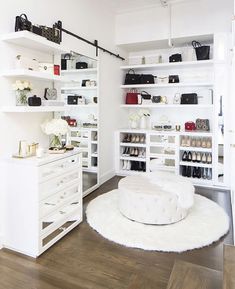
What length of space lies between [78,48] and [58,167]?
1834 millimetres

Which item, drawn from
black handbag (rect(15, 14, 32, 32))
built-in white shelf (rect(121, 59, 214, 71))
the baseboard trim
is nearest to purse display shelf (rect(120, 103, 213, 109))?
built-in white shelf (rect(121, 59, 214, 71))

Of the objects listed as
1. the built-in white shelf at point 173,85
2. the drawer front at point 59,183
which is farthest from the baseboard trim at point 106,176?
the built-in white shelf at point 173,85

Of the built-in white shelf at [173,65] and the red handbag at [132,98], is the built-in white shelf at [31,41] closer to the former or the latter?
the built-in white shelf at [173,65]

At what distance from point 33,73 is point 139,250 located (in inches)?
75.5

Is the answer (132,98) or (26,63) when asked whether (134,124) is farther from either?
(26,63)

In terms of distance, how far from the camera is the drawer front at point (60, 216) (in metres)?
2.30

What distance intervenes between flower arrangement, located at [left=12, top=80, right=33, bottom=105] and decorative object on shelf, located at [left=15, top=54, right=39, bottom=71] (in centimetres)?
14

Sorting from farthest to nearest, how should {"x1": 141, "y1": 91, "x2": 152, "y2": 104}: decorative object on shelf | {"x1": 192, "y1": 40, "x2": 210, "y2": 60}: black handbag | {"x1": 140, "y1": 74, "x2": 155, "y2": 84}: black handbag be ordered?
1. {"x1": 141, "y1": 91, "x2": 152, "y2": 104}: decorative object on shelf
2. {"x1": 140, "y1": 74, "x2": 155, "y2": 84}: black handbag
3. {"x1": 192, "y1": 40, "x2": 210, "y2": 60}: black handbag

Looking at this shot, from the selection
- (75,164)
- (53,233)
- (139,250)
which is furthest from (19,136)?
(139,250)

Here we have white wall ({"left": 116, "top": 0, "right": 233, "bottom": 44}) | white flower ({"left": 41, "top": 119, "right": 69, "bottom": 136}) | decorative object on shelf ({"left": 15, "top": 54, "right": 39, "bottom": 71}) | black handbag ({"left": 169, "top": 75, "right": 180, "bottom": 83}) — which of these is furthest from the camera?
black handbag ({"left": 169, "top": 75, "right": 180, "bottom": 83})

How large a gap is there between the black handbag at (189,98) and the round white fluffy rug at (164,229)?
1.95m

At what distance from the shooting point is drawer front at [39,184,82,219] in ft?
7.45

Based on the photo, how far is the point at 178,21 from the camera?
13.8 feet

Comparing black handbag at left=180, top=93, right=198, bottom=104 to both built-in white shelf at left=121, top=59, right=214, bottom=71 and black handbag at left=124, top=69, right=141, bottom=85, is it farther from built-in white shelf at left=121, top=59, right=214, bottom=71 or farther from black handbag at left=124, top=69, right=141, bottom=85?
black handbag at left=124, top=69, right=141, bottom=85
